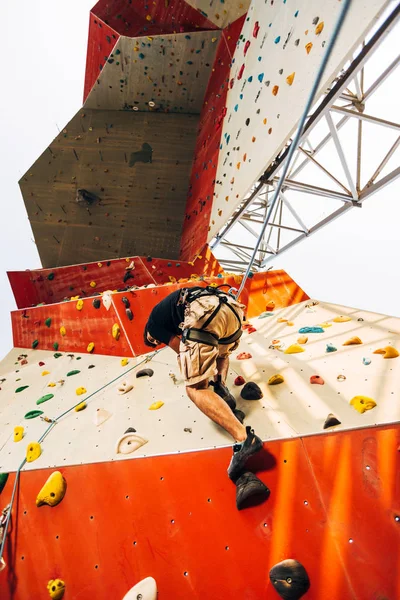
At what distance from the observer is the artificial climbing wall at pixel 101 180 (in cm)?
660

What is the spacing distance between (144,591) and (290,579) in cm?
60

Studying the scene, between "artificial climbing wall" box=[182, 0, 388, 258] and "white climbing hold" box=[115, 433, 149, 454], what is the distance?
270 cm

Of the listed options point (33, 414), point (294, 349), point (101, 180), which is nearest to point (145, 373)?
point (33, 414)

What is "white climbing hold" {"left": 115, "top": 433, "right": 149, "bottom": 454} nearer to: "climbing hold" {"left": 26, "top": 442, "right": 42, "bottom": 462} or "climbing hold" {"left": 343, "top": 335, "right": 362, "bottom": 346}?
"climbing hold" {"left": 26, "top": 442, "right": 42, "bottom": 462}

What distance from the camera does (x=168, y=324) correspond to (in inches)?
81.0

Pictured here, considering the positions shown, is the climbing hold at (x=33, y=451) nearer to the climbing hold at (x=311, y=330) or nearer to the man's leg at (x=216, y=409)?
the man's leg at (x=216, y=409)

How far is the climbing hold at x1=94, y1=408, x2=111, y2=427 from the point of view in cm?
202

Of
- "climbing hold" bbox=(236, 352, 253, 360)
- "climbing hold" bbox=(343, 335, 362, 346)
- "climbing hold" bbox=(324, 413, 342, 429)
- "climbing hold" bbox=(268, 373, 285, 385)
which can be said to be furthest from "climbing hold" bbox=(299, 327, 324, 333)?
"climbing hold" bbox=(324, 413, 342, 429)

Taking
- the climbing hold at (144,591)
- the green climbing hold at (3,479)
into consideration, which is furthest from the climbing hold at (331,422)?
the green climbing hold at (3,479)

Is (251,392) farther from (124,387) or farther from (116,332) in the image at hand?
(116,332)

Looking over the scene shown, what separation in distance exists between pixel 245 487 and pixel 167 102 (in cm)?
785

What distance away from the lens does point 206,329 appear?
1.59 meters

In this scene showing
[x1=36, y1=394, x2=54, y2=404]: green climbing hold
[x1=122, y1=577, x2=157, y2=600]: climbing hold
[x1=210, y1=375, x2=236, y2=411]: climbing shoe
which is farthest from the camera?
[x1=36, y1=394, x2=54, y2=404]: green climbing hold

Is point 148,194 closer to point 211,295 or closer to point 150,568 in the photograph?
point 211,295
